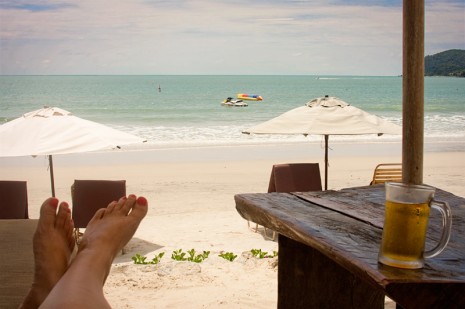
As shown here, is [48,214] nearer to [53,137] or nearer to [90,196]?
[53,137]

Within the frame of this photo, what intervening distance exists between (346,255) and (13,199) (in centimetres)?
407

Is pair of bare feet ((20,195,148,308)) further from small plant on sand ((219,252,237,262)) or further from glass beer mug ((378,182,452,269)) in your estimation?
small plant on sand ((219,252,237,262))

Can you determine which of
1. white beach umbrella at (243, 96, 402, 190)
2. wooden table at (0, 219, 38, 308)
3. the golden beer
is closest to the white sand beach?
wooden table at (0, 219, 38, 308)

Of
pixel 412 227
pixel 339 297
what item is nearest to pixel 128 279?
pixel 339 297

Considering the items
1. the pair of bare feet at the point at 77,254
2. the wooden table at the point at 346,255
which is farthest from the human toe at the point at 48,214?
the wooden table at the point at 346,255

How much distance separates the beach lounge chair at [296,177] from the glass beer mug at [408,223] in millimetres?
4272

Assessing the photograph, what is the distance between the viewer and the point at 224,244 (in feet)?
18.6

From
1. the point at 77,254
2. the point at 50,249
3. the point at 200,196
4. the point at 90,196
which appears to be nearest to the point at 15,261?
the point at 50,249

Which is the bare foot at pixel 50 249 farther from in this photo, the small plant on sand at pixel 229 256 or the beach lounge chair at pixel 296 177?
the beach lounge chair at pixel 296 177

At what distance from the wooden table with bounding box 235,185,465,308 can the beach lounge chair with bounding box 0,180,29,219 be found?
2.88 metres

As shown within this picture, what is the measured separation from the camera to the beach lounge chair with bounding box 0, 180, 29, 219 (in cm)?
516

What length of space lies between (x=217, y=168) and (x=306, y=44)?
5495 cm

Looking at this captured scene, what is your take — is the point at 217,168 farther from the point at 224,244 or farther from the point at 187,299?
the point at 187,299

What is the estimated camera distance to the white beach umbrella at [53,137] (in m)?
4.86
